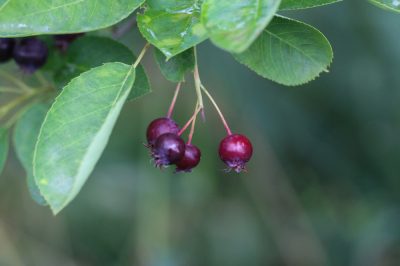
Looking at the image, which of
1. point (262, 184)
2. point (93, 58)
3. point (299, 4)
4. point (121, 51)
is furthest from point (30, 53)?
point (262, 184)

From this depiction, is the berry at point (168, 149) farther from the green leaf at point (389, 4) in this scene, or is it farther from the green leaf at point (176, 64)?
the green leaf at point (389, 4)

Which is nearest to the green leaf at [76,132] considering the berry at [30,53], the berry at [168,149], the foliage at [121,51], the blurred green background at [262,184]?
the foliage at [121,51]

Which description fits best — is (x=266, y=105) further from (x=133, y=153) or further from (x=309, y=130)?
(x=133, y=153)

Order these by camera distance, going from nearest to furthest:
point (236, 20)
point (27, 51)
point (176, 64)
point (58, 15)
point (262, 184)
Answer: point (236, 20)
point (58, 15)
point (176, 64)
point (27, 51)
point (262, 184)

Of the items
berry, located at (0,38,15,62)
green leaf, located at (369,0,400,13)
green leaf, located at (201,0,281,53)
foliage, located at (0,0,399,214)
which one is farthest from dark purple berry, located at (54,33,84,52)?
green leaf, located at (369,0,400,13)

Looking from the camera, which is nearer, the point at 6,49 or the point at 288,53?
the point at 288,53

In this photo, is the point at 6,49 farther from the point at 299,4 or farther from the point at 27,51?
the point at 299,4

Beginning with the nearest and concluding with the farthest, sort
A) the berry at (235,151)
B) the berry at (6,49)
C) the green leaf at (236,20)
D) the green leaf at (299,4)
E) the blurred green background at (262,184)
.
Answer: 1. the green leaf at (236,20)
2. the green leaf at (299,4)
3. the berry at (235,151)
4. the berry at (6,49)
5. the blurred green background at (262,184)
